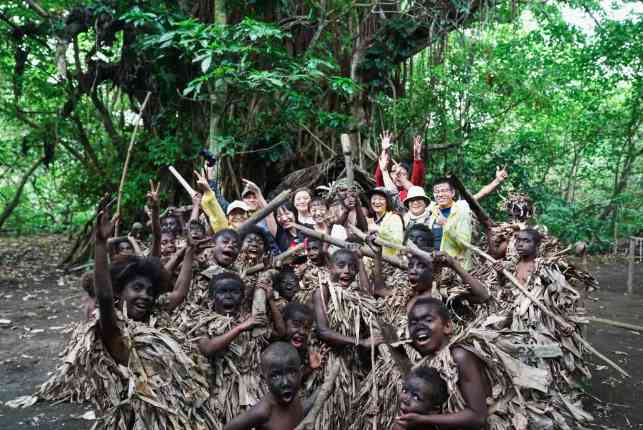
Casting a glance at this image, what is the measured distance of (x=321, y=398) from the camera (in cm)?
304

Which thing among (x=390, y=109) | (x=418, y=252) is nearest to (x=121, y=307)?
(x=418, y=252)

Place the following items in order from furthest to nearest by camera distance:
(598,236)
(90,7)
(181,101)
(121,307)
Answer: (598,236)
(181,101)
(90,7)
(121,307)

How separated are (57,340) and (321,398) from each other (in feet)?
14.2

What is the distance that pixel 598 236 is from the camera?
494 inches

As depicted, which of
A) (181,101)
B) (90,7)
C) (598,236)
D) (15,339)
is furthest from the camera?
(598,236)

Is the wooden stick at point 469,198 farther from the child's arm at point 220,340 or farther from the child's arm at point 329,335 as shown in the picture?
the child's arm at point 220,340

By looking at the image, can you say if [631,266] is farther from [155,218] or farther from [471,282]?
[155,218]

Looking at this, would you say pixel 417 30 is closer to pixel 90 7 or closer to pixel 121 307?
pixel 90 7

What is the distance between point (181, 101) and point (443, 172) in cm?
516

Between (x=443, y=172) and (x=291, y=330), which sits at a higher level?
(x=443, y=172)

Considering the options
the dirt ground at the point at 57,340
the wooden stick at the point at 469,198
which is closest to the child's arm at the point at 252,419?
the dirt ground at the point at 57,340

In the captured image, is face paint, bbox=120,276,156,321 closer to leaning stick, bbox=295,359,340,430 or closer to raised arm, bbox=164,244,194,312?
raised arm, bbox=164,244,194,312

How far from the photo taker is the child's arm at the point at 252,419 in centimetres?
259

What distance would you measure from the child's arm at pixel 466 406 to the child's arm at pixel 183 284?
1.62 meters
